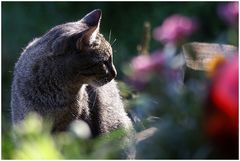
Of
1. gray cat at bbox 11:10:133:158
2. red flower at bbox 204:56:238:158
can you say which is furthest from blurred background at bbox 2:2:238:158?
red flower at bbox 204:56:238:158

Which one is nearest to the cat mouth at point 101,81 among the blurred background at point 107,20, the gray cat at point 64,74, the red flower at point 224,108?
the gray cat at point 64,74

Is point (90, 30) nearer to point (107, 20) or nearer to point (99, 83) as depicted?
point (99, 83)

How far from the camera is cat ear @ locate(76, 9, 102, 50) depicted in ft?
15.2

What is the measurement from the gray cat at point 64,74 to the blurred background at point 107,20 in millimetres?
5330

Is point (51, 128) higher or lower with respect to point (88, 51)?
lower

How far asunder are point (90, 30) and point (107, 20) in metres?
6.60

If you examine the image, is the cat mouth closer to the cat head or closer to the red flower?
the cat head

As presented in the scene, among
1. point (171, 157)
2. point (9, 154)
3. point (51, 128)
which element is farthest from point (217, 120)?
point (51, 128)

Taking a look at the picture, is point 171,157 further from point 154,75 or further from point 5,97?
point 5,97

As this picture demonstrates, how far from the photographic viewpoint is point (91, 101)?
5.07 metres

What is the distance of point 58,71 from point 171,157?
233 centimetres

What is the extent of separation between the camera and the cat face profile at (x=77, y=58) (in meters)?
4.80

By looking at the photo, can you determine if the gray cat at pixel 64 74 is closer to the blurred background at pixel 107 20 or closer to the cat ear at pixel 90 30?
the cat ear at pixel 90 30

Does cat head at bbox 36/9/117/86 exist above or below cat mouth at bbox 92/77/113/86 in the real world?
above
